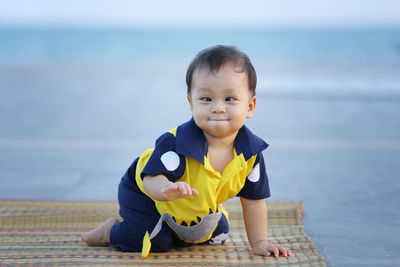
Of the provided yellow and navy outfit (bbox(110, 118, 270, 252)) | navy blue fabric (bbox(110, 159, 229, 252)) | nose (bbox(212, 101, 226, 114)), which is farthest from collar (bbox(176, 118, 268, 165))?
navy blue fabric (bbox(110, 159, 229, 252))

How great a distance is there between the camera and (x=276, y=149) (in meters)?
3.93

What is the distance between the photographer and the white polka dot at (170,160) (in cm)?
161

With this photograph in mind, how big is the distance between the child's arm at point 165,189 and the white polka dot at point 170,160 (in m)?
0.04

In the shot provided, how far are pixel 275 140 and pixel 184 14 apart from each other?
2492cm

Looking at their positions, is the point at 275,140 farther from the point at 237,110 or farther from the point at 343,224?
the point at 237,110

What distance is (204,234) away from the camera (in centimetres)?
180

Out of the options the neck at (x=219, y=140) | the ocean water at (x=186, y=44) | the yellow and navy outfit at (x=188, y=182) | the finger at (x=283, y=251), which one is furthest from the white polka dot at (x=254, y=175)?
the ocean water at (x=186, y=44)

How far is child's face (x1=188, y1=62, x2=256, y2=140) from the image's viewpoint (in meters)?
1.61

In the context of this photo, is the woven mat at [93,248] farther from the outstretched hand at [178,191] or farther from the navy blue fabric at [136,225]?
the outstretched hand at [178,191]

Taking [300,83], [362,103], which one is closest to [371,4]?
[300,83]

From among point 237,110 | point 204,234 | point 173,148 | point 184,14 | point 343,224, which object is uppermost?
point 184,14

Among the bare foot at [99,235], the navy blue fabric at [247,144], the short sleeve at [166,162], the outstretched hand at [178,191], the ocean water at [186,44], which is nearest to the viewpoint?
the outstretched hand at [178,191]

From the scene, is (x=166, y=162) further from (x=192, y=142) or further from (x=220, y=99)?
(x=220, y=99)

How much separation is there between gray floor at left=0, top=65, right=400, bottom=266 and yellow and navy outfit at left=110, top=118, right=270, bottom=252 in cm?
42
